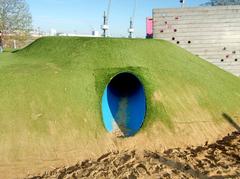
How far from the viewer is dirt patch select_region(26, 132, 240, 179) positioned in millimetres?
7219

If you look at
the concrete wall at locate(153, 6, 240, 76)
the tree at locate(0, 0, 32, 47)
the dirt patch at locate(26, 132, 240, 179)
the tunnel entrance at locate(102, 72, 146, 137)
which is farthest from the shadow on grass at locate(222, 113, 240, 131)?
the tree at locate(0, 0, 32, 47)

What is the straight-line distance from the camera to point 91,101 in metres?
10.3

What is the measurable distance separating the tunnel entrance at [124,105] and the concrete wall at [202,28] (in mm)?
7188

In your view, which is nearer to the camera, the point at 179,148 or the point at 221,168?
the point at 221,168

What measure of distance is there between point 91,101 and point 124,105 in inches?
66.1

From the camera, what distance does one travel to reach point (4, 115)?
30.8ft

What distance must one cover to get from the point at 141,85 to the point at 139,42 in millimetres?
3881

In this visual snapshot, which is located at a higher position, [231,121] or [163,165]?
[231,121]

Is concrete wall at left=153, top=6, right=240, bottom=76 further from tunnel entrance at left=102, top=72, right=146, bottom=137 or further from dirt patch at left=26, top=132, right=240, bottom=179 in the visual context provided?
dirt patch at left=26, top=132, right=240, bottom=179

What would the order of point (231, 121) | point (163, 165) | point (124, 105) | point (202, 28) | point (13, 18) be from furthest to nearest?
point (13, 18) < point (202, 28) < point (124, 105) < point (231, 121) < point (163, 165)

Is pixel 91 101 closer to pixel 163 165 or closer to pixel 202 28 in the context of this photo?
pixel 163 165

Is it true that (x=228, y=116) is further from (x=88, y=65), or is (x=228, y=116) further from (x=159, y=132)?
(x=88, y=65)

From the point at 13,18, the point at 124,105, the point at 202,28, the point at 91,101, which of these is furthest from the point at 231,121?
the point at 13,18

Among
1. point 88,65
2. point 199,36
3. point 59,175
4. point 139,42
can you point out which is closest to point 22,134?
point 59,175
